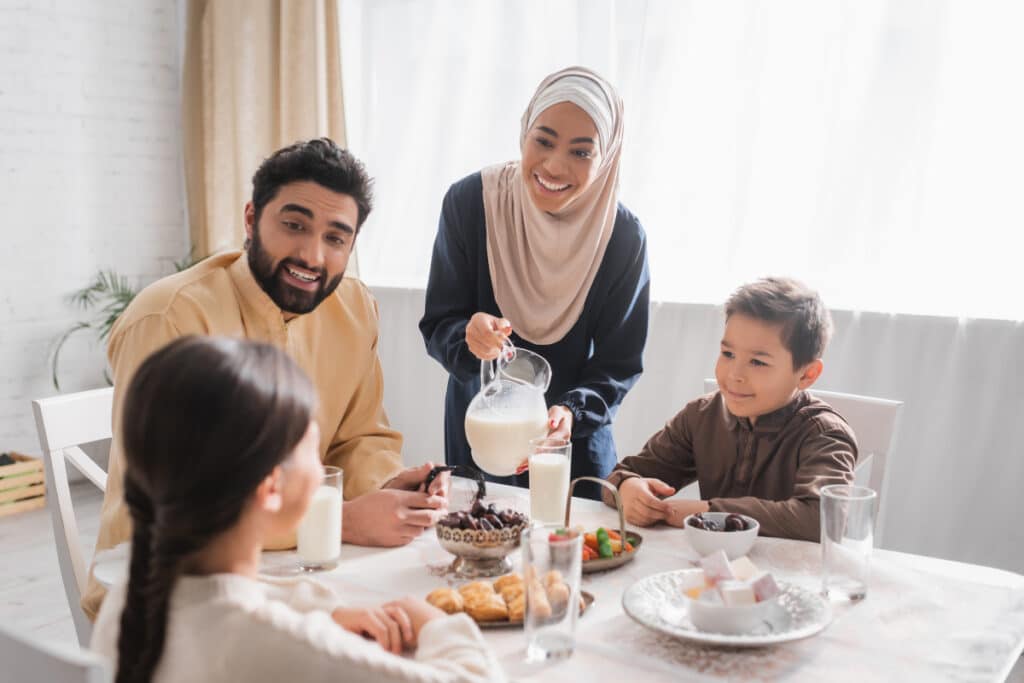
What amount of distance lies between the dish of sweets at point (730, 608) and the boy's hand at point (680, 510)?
35 cm

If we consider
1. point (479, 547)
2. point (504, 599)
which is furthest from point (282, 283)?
point (504, 599)

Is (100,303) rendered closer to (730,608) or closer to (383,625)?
(383,625)

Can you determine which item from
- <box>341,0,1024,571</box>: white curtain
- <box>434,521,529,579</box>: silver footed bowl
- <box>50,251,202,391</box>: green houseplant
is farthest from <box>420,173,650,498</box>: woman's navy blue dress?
<box>50,251,202,391</box>: green houseplant

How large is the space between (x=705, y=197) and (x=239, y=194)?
2436 millimetres

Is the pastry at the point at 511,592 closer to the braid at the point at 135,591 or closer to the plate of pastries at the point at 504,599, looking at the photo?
the plate of pastries at the point at 504,599

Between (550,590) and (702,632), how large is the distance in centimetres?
20

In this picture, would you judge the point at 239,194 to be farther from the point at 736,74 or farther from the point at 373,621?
the point at 373,621

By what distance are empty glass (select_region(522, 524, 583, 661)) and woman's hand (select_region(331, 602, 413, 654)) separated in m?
0.14

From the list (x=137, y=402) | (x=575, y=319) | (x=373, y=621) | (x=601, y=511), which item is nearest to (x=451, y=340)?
(x=575, y=319)

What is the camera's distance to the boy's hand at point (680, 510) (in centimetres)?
158

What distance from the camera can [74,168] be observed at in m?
4.48

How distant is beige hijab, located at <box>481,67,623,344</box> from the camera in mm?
2234

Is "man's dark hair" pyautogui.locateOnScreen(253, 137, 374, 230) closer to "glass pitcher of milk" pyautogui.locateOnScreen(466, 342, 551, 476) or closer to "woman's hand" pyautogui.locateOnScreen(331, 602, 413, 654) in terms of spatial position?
"glass pitcher of milk" pyautogui.locateOnScreen(466, 342, 551, 476)

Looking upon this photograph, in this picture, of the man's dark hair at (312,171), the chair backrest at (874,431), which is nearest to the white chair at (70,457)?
the man's dark hair at (312,171)
